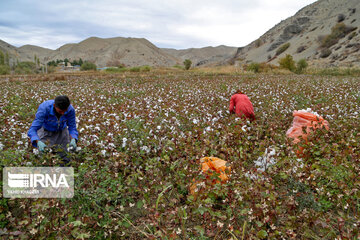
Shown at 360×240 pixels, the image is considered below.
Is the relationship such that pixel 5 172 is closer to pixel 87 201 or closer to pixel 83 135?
pixel 87 201

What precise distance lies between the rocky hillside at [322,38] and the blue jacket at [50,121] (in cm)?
3820

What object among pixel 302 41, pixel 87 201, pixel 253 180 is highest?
pixel 302 41

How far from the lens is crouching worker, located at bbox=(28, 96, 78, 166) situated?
3.52 metres

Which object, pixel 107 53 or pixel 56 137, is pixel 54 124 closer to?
pixel 56 137

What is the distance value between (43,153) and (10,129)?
A: 83.5 inches

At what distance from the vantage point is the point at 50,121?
389 cm

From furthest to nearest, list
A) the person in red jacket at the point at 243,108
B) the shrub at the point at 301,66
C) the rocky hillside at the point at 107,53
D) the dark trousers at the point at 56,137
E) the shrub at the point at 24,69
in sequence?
the rocky hillside at the point at 107,53 → the shrub at the point at 24,69 → the shrub at the point at 301,66 → the person in red jacket at the point at 243,108 → the dark trousers at the point at 56,137

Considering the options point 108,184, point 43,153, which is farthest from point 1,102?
point 108,184

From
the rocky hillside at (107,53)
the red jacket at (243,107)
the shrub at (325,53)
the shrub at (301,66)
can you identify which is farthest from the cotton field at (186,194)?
the rocky hillside at (107,53)

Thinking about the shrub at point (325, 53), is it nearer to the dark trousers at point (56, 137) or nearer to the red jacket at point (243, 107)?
the red jacket at point (243, 107)

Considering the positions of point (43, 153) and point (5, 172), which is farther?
point (43, 153)

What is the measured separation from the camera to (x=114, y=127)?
4.43m

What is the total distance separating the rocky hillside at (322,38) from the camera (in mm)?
39062

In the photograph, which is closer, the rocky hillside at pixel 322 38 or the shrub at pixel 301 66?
the shrub at pixel 301 66
